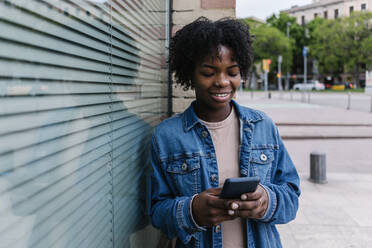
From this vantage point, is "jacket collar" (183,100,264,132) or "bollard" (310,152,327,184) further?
"bollard" (310,152,327,184)

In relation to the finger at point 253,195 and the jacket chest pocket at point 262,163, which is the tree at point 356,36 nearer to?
the jacket chest pocket at point 262,163

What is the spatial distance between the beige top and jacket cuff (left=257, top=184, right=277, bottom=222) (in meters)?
0.15

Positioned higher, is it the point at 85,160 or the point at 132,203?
the point at 85,160

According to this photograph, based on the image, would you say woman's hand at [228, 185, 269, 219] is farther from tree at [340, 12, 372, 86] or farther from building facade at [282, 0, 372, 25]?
building facade at [282, 0, 372, 25]

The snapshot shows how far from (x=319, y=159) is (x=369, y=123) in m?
7.91

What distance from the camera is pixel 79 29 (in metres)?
1.28

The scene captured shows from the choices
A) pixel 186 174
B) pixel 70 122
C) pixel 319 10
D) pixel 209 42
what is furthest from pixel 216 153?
pixel 319 10

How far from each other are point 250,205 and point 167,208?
41cm

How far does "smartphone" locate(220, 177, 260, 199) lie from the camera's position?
131 centimetres

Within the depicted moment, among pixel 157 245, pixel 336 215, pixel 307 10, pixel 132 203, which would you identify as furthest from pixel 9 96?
pixel 307 10

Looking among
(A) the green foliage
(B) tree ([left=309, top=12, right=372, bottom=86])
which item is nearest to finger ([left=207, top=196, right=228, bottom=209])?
(B) tree ([left=309, top=12, right=372, bottom=86])

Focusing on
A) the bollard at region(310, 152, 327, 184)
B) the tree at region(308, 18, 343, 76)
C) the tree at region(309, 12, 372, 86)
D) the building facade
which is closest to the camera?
the bollard at region(310, 152, 327, 184)

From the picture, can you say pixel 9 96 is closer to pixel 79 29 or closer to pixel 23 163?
pixel 23 163

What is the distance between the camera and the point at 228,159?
1754 millimetres
